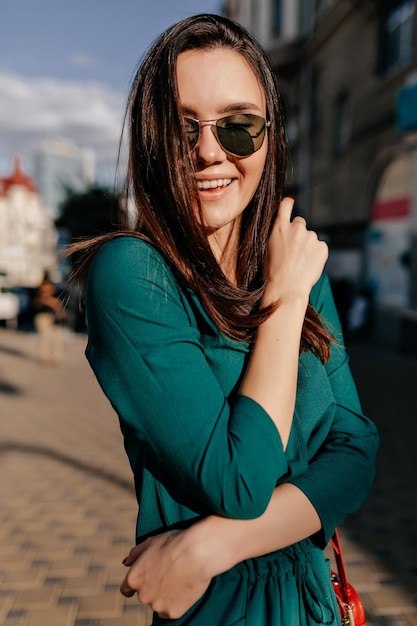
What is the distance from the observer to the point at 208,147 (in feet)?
3.96

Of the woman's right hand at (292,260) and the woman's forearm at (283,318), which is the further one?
the woman's right hand at (292,260)

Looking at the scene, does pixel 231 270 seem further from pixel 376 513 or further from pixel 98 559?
pixel 376 513

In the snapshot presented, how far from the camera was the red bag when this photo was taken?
127 cm

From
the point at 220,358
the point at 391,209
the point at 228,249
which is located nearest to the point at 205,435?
the point at 220,358

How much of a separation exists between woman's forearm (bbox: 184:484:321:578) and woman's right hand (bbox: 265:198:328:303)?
1.22 ft

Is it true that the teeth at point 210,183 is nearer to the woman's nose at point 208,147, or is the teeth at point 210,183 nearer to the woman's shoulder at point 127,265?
the woman's nose at point 208,147

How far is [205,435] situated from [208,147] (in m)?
0.59

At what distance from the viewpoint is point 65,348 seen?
605 inches

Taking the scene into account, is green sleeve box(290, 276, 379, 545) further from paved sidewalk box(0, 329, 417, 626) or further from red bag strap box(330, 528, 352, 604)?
paved sidewalk box(0, 329, 417, 626)

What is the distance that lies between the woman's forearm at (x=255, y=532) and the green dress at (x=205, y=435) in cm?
3

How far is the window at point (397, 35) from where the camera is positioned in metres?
12.3

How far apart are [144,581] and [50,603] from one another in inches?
108

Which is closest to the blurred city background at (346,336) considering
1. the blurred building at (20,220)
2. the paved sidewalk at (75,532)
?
the paved sidewalk at (75,532)

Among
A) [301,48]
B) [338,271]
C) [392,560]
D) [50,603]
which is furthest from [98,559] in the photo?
[301,48]
